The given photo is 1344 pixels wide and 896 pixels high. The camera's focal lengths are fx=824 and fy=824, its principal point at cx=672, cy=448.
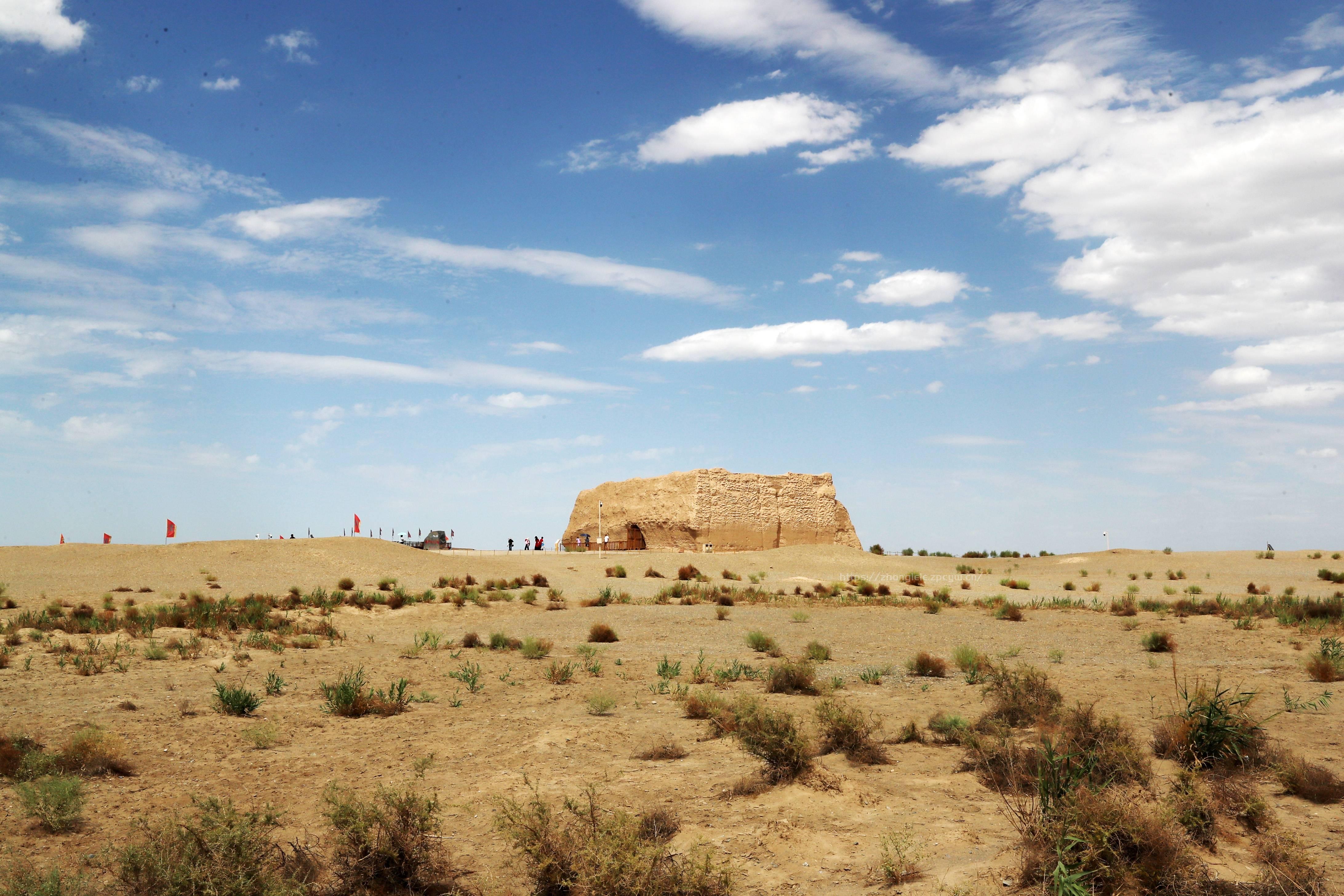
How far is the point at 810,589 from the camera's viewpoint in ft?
108

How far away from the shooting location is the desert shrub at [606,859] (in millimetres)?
5363

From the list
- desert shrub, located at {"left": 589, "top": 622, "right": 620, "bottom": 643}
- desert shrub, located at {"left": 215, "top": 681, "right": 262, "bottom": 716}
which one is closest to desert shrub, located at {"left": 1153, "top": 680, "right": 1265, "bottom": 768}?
desert shrub, located at {"left": 215, "top": 681, "right": 262, "bottom": 716}

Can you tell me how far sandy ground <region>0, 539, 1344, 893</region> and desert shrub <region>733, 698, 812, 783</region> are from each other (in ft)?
0.65

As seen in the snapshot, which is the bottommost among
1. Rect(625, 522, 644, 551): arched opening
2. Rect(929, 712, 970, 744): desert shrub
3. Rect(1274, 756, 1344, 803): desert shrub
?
Rect(929, 712, 970, 744): desert shrub

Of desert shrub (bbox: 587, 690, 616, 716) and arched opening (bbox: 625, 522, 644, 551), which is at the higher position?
arched opening (bbox: 625, 522, 644, 551)

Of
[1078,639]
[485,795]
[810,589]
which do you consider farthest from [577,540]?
[485,795]

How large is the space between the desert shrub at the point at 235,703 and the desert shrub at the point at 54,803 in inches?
139

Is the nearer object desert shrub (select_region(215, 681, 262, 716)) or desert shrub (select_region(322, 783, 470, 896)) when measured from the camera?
desert shrub (select_region(322, 783, 470, 896))

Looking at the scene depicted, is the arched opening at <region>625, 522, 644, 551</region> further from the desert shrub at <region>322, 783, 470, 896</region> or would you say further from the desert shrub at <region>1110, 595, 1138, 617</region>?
the desert shrub at <region>322, 783, 470, 896</region>

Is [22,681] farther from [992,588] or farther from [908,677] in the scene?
[992,588]

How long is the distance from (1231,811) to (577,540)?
5597 centimetres

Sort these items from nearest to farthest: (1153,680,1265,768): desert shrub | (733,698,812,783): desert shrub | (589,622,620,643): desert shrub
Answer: (1153,680,1265,768): desert shrub
(733,698,812,783): desert shrub
(589,622,620,643): desert shrub

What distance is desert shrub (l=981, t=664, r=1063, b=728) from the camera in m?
9.34

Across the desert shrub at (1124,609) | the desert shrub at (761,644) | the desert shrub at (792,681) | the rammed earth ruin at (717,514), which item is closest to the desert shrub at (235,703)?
the desert shrub at (792,681)
